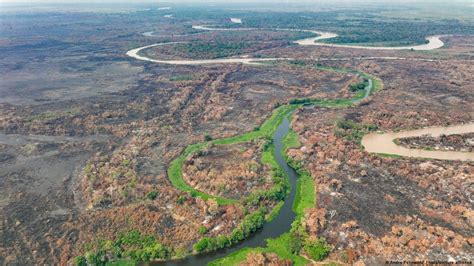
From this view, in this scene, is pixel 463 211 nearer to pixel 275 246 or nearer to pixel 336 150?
pixel 336 150

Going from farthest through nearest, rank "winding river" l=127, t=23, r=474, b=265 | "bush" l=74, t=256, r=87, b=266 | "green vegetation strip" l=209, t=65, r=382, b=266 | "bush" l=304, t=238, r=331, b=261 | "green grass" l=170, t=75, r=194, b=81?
"green grass" l=170, t=75, r=194, b=81 < "winding river" l=127, t=23, r=474, b=265 < "green vegetation strip" l=209, t=65, r=382, b=266 < "bush" l=304, t=238, r=331, b=261 < "bush" l=74, t=256, r=87, b=266

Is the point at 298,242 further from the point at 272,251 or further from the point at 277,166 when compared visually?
the point at 277,166

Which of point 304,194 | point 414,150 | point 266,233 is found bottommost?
point 266,233

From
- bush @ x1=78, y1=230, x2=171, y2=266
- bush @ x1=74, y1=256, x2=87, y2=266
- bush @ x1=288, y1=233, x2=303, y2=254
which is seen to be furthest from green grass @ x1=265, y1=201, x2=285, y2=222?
bush @ x1=74, y1=256, x2=87, y2=266

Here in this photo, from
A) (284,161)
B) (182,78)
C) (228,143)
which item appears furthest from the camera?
(182,78)

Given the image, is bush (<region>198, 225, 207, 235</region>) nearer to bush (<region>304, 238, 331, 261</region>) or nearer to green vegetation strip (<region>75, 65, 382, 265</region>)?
green vegetation strip (<region>75, 65, 382, 265</region>)

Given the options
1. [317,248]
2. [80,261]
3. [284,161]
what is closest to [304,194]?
[284,161]

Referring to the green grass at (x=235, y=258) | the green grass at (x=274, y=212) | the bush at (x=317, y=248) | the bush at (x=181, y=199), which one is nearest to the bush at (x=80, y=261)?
the bush at (x=181, y=199)

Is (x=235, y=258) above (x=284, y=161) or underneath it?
underneath

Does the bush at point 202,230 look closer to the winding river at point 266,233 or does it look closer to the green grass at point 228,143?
the winding river at point 266,233
